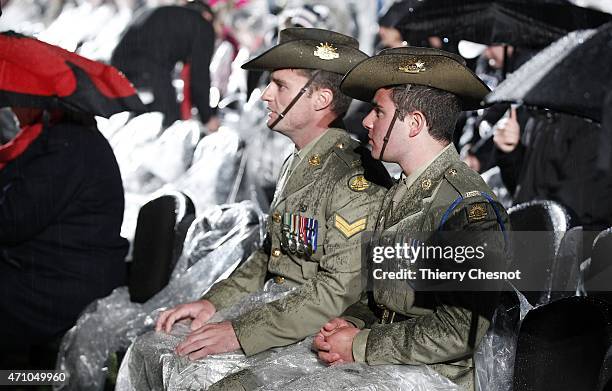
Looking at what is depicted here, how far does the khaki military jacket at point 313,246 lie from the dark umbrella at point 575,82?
3.21 feet

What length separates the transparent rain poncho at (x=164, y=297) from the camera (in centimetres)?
409

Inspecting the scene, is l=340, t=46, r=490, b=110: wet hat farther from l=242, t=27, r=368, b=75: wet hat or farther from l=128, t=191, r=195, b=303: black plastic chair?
l=128, t=191, r=195, b=303: black plastic chair

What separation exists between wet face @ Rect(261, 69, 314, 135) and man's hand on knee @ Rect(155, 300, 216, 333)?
746 millimetres

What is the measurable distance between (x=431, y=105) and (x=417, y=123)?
0.07m

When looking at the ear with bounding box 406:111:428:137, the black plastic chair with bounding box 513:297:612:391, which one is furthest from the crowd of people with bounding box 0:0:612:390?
the black plastic chair with bounding box 513:297:612:391

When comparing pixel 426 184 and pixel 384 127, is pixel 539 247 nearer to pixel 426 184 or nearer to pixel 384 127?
pixel 426 184

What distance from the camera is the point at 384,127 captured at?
3.12 m

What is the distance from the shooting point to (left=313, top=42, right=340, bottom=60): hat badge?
3605 mm

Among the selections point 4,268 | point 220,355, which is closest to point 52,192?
→ point 4,268

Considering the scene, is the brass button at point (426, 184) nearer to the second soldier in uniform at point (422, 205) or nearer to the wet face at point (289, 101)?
the second soldier in uniform at point (422, 205)

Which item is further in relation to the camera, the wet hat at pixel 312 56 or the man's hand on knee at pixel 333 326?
the wet hat at pixel 312 56

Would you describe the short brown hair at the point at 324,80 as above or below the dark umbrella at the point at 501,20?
above

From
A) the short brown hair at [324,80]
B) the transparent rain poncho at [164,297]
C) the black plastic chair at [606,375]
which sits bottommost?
the transparent rain poncho at [164,297]

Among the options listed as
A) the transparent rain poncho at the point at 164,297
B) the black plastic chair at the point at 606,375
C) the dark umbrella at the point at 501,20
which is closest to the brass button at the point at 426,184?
the black plastic chair at the point at 606,375
